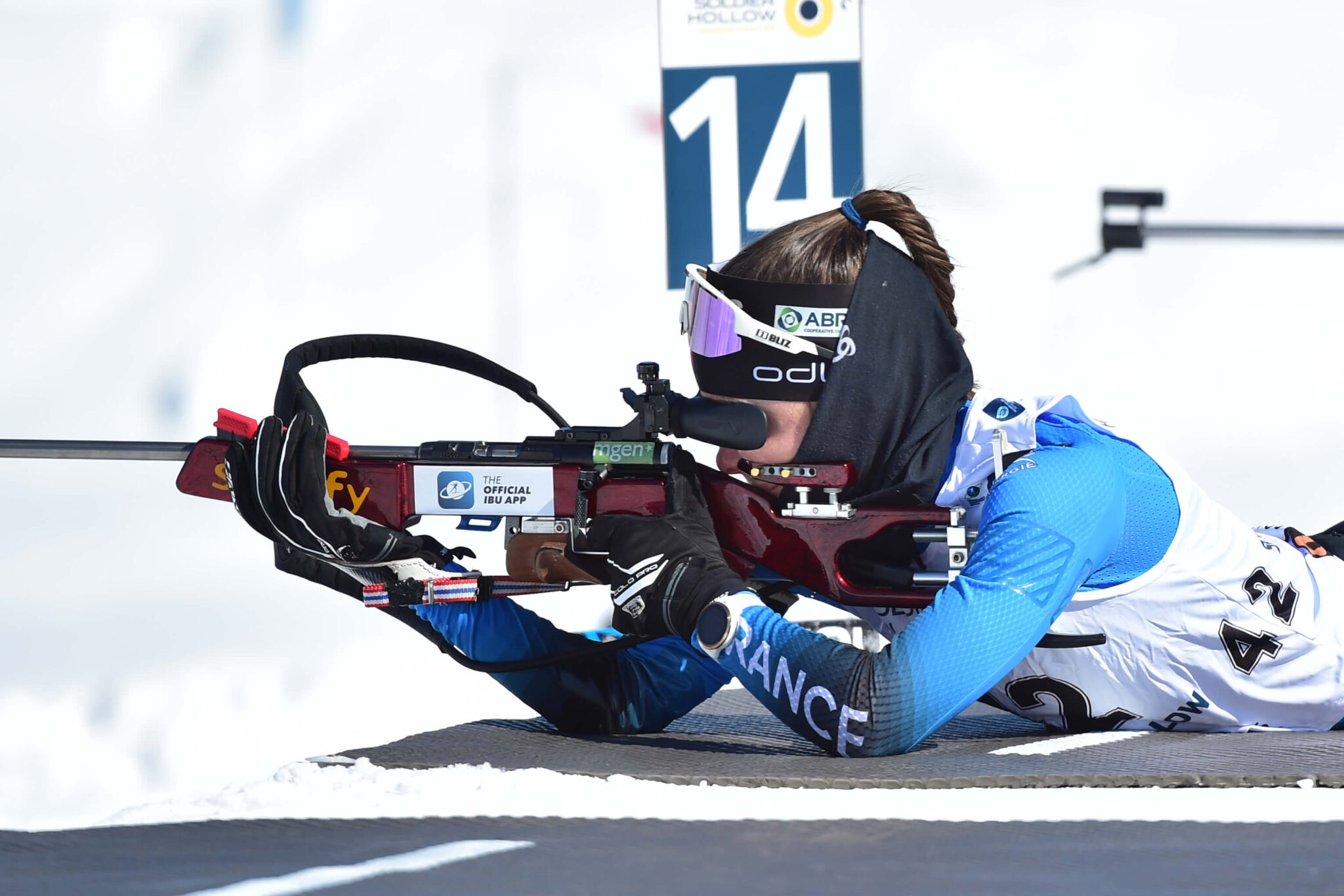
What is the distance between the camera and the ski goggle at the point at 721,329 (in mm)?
1268

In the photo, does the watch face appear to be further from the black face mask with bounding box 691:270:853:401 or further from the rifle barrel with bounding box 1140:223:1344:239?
the rifle barrel with bounding box 1140:223:1344:239

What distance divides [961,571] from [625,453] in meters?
0.35

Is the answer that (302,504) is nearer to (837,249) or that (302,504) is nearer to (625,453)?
(625,453)

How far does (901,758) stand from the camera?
1127 mm

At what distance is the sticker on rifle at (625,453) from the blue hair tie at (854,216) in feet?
0.97

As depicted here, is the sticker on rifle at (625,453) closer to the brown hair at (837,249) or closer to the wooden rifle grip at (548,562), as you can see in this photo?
the wooden rifle grip at (548,562)

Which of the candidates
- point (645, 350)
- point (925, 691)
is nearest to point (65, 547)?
point (645, 350)

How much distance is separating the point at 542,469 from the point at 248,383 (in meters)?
1.27

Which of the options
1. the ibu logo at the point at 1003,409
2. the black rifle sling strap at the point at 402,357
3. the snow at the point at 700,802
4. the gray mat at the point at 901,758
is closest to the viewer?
the snow at the point at 700,802

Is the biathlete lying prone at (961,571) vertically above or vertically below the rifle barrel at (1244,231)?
below

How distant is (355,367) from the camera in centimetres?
242

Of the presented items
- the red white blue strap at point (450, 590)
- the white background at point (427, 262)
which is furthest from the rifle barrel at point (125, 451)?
the white background at point (427, 262)

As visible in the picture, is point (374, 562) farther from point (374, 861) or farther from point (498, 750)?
point (374, 861)

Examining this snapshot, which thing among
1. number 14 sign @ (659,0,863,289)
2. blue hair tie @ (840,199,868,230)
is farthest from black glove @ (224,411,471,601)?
number 14 sign @ (659,0,863,289)
